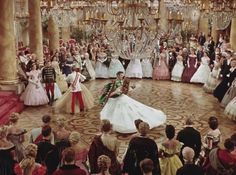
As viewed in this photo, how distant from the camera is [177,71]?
1571cm

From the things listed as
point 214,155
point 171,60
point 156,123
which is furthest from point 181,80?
point 214,155

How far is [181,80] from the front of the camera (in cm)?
1570

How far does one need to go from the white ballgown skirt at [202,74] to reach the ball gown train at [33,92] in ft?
19.3

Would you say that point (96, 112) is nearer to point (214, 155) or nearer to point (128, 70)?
point (128, 70)

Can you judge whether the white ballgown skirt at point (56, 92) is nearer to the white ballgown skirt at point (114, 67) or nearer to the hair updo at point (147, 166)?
the white ballgown skirt at point (114, 67)

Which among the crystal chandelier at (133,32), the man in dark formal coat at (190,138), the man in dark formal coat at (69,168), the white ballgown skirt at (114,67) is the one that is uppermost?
the crystal chandelier at (133,32)

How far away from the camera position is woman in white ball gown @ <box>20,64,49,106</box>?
1170cm

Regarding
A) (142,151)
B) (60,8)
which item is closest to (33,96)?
(60,8)

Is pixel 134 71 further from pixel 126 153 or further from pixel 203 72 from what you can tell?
pixel 126 153

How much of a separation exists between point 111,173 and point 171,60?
38.7 ft

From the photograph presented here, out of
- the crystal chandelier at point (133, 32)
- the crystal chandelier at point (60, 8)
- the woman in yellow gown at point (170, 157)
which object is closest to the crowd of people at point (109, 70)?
the crystal chandelier at point (60, 8)

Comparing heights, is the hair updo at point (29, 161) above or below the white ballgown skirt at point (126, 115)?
above

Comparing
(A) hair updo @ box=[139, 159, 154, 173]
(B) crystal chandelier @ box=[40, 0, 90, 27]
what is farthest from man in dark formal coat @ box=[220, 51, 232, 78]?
(A) hair updo @ box=[139, 159, 154, 173]

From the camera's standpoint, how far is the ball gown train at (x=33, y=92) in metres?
11.7
